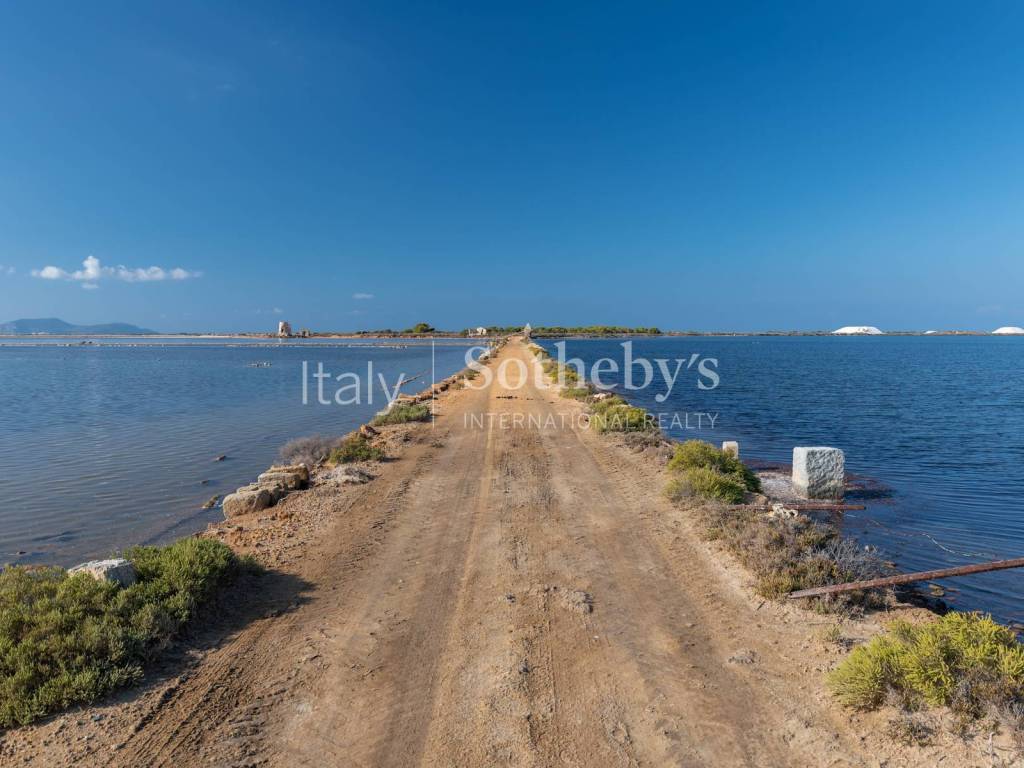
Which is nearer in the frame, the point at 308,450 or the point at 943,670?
the point at 943,670

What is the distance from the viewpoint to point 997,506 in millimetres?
11977

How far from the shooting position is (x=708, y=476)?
10.4 meters

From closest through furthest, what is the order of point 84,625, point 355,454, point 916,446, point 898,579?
1. point 84,625
2. point 898,579
3. point 355,454
4. point 916,446

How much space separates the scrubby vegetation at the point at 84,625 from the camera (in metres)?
4.49

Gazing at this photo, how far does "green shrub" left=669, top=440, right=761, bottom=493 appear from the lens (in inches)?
454

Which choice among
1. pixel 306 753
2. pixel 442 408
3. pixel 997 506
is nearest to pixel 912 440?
pixel 997 506

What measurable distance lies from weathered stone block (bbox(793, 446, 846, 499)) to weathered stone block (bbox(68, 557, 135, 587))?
511 inches

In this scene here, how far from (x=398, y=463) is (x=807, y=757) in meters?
11.1

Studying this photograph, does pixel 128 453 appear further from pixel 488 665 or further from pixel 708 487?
pixel 708 487

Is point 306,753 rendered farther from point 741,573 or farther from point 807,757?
point 741,573

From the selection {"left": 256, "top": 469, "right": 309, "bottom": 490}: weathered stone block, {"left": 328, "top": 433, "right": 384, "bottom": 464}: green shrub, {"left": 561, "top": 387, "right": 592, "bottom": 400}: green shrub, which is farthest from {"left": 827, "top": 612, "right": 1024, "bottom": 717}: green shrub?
{"left": 561, "top": 387, "right": 592, "bottom": 400}: green shrub

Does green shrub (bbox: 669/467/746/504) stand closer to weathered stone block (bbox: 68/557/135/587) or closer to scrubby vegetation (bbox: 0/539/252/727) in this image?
scrubby vegetation (bbox: 0/539/252/727)

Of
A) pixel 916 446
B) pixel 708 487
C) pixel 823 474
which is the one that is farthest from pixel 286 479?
pixel 916 446

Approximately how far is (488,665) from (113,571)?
442 cm
